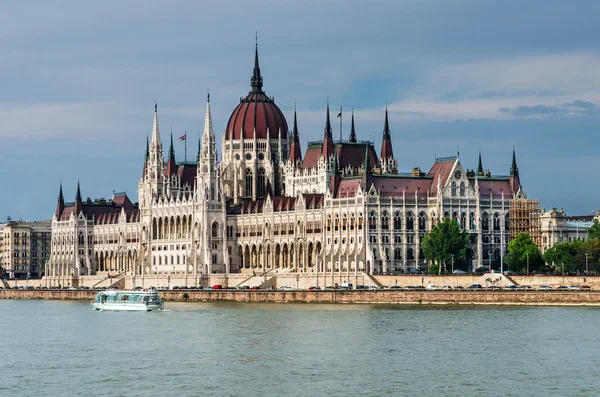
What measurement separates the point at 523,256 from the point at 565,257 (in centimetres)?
597

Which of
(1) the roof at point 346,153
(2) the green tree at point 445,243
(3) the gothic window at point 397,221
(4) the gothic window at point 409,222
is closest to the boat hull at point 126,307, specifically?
(2) the green tree at point 445,243

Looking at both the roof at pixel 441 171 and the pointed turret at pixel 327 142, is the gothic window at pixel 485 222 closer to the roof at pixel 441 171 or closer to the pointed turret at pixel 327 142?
the roof at pixel 441 171

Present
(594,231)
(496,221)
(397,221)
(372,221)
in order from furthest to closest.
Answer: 1. (496,221)
2. (594,231)
3. (397,221)
4. (372,221)

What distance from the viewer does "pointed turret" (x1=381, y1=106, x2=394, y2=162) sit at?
19212cm

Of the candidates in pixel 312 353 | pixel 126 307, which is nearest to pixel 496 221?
pixel 126 307

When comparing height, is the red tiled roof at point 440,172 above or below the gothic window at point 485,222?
above

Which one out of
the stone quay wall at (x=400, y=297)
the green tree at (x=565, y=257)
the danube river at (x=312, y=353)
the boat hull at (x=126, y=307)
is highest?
the green tree at (x=565, y=257)

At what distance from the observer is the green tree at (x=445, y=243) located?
16038 centimetres

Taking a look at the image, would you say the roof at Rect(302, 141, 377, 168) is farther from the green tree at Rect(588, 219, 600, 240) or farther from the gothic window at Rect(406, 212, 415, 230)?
the green tree at Rect(588, 219, 600, 240)

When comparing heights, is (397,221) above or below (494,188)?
below

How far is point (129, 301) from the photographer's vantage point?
14912 cm

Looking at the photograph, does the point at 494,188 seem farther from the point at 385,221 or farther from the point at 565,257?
the point at 565,257

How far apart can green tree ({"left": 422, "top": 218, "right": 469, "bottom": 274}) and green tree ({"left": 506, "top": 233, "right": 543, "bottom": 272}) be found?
540 centimetres

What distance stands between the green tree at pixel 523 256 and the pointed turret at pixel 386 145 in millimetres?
33967
